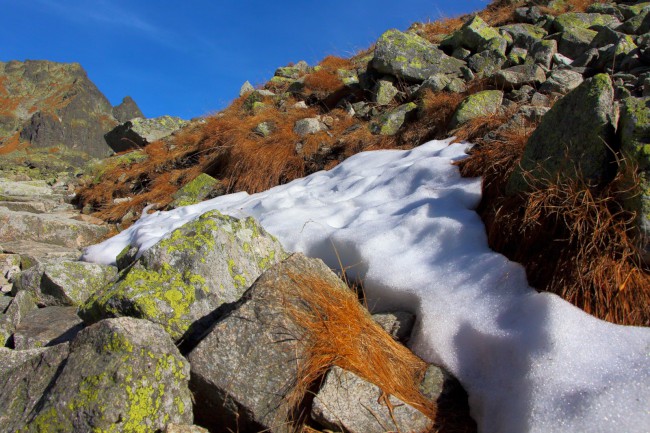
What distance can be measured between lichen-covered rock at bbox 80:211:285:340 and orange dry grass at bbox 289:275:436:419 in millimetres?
733

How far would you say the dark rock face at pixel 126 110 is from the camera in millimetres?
158625

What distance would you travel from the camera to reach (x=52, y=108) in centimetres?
13862

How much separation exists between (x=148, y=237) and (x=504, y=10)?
1179cm

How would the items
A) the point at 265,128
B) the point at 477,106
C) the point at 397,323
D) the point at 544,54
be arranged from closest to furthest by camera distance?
the point at 397,323 < the point at 477,106 < the point at 544,54 < the point at 265,128

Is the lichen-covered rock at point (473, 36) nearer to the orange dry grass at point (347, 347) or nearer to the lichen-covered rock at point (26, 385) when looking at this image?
the orange dry grass at point (347, 347)

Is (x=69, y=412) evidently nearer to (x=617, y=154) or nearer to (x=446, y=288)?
(x=446, y=288)

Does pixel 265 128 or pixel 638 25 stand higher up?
pixel 265 128

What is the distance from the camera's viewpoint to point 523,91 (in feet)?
24.3

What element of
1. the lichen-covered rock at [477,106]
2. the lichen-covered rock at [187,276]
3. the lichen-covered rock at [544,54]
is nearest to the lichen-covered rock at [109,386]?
the lichen-covered rock at [187,276]

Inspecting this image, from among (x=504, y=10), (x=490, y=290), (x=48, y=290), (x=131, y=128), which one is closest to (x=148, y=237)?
(x=48, y=290)

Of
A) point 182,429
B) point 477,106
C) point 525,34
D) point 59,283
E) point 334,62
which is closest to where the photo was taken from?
point 182,429

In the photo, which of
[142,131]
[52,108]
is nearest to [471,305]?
[142,131]

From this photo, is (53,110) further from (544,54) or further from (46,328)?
(46,328)

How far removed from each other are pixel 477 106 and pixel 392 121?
1.65 metres
